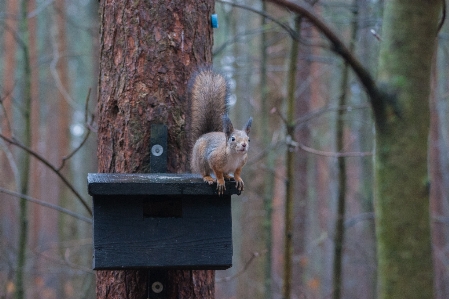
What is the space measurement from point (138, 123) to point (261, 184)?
20.9 feet

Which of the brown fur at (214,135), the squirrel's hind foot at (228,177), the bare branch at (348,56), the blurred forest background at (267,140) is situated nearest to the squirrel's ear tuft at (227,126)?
the brown fur at (214,135)

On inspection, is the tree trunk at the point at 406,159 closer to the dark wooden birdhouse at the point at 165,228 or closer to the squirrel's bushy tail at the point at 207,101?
the dark wooden birdhouse at the point at 165,228

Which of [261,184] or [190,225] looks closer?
[190,225]

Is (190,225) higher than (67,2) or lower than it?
lower

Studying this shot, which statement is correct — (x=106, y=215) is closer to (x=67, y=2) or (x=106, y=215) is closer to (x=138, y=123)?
(x=138, y=123)

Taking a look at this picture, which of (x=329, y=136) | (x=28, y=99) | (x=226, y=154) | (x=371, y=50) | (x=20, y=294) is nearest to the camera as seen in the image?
(x=226, y=154)

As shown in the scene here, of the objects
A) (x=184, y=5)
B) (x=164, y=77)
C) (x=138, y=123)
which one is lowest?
(x=138, y=123)

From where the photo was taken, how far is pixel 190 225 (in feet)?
7.41

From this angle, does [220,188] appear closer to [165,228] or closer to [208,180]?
[208,180]

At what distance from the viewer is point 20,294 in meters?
4.26

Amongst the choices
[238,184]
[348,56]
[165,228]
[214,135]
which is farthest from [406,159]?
[165,228]

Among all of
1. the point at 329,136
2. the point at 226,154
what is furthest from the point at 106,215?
the point at 329,136

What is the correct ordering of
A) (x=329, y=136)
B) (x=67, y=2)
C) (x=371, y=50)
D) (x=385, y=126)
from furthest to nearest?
(x=329, y=136) → (x=67, y=2) → (x=371, y=50) → (x=385, y=126)

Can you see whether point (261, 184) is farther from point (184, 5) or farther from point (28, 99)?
point (184, 5)
